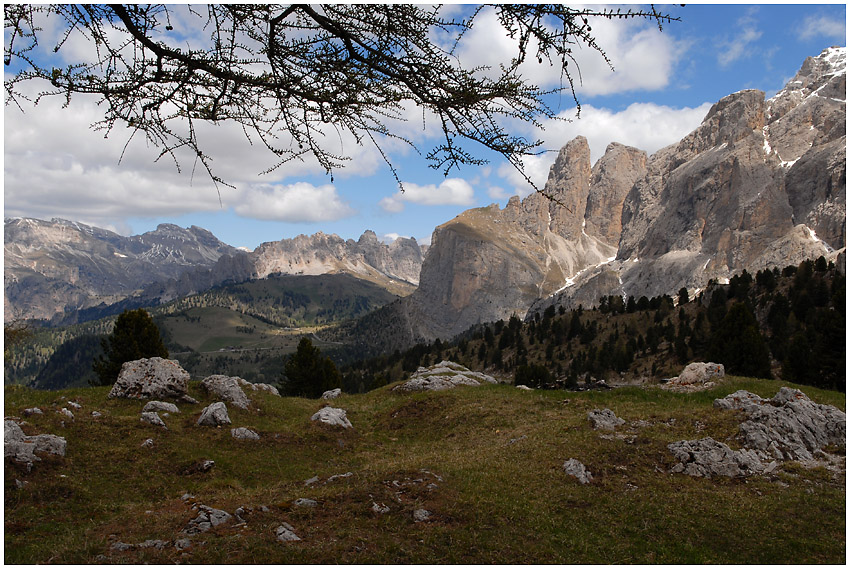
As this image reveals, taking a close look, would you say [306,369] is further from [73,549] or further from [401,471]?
[73,549]

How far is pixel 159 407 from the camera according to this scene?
921 inches

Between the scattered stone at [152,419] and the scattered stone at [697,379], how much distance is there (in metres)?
28.4

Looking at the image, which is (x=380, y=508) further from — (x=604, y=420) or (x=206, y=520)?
(x=604, y=420)

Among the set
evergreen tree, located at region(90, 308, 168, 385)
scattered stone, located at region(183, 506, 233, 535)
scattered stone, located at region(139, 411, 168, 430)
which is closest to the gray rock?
scattered stone, located at region(183, 506, 233, 535)

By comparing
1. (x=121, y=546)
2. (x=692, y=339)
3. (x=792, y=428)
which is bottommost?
(x=121, y=546)

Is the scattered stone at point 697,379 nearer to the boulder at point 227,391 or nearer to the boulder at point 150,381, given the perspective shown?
the boulder at point 227,391

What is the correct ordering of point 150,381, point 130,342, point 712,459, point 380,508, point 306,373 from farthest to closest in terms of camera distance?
1. point 306,373
2. point 130,342
3. point 150,381
4. point 712,459
5. point 380,508

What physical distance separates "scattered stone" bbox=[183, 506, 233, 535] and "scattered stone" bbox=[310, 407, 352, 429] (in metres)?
13.6

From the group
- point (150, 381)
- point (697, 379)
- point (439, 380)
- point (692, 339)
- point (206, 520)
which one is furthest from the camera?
point (692, 339)

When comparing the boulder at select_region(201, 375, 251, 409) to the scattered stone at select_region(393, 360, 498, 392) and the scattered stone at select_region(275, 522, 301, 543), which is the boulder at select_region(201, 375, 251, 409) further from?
the scattered stone at select_region(275, 522, 301, 543)

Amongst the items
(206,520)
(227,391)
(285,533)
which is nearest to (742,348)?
(227,391)

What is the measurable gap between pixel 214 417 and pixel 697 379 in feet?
95.9

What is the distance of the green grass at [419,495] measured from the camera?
36.3 ft

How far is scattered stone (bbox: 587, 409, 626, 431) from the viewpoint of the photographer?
2134 centimetres
